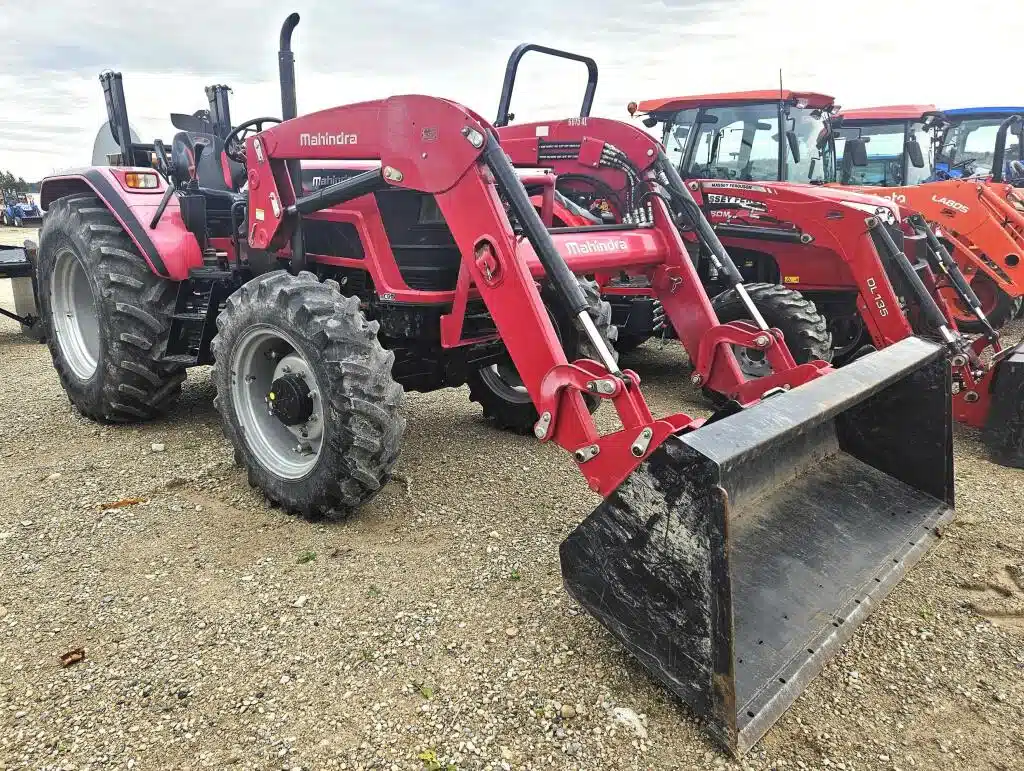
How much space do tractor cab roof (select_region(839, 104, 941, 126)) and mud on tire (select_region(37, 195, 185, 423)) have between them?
8159 millimetres

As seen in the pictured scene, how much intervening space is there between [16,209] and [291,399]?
1207 inches

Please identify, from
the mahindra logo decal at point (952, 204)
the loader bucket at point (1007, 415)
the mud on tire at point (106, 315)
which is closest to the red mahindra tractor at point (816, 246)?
the loader bucket at point (1007, 415)

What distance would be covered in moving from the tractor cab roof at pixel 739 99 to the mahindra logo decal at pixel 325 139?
15.1 ft

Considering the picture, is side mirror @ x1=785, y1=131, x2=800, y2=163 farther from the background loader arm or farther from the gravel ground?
the gravel ground

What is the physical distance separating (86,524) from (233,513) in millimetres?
648

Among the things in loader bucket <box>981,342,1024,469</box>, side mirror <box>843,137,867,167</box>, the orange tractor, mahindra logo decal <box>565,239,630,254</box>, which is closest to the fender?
mahindra logo decal <box>565,239,630,254</box>

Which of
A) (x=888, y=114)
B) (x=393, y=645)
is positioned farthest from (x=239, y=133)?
(x=888, y=114)

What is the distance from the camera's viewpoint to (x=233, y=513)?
3.50 m

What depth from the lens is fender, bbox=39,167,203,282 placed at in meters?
4.21

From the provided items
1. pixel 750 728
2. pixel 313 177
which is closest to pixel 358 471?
pixel 750 728

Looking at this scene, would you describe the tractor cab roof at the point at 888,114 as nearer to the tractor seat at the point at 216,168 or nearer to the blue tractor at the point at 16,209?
the tractor seat at the point at 216,168

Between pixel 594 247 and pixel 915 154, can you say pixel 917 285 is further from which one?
pixel 915 154

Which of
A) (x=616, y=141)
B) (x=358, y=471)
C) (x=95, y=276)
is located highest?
(x=616, y=141)

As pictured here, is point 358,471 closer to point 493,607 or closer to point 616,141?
point 493,607
